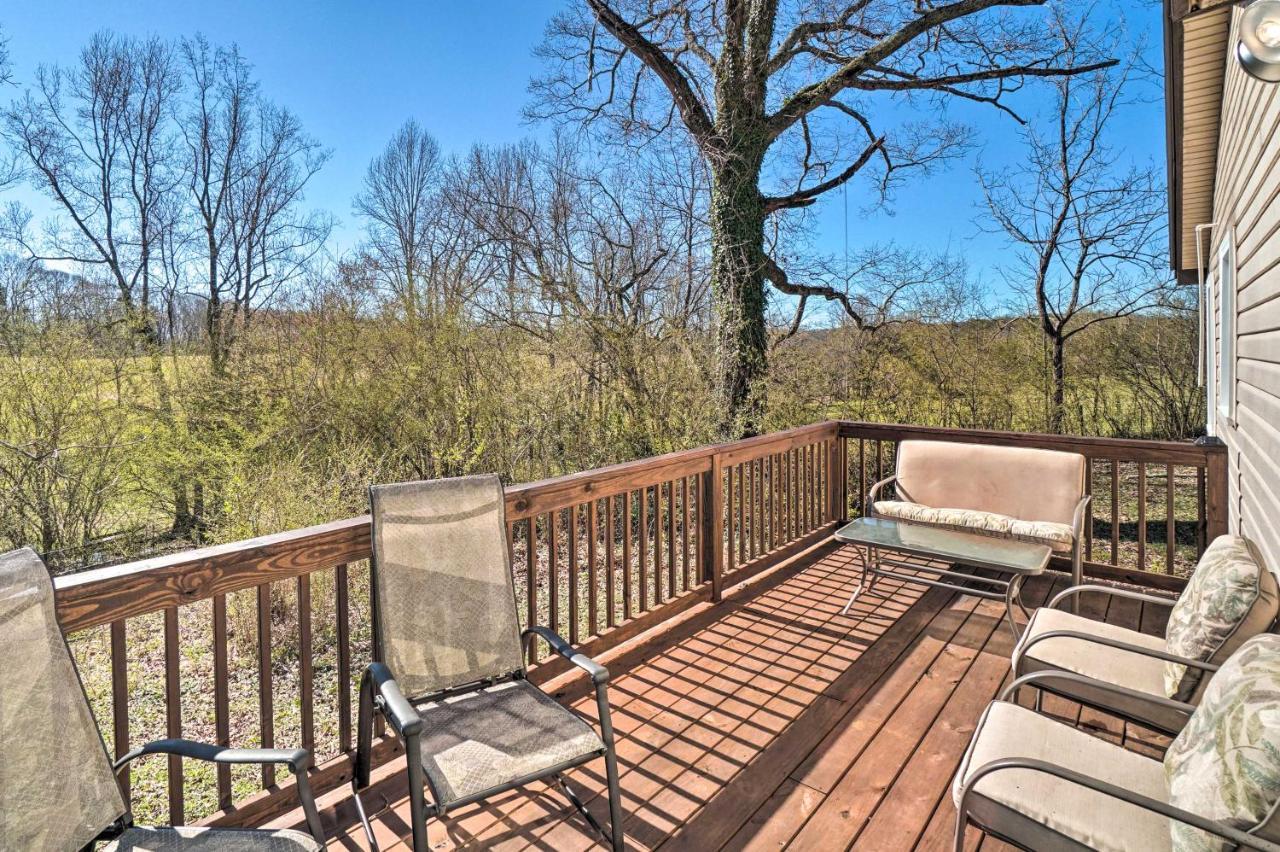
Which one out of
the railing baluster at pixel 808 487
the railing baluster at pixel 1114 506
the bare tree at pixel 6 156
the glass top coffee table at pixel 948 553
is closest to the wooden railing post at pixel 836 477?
the railing baluster at pixel 808 487

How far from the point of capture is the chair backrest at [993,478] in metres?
4.00

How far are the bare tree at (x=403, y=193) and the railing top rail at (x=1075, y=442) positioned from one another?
684 cm

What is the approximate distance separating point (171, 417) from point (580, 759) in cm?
663

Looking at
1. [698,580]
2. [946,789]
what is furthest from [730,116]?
[946,789]

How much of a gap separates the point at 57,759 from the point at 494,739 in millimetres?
987

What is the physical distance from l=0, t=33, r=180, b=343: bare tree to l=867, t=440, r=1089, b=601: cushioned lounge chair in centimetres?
751

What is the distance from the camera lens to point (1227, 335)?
160 inches

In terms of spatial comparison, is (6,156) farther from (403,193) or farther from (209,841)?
(209,841)

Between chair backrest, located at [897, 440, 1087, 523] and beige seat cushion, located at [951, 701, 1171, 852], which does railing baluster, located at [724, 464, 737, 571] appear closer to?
chair backrest, located at [897, 440, 1087, 523]

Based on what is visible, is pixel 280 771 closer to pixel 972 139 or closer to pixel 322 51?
pixel 972 139

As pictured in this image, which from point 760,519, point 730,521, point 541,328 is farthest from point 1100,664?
point 541,328

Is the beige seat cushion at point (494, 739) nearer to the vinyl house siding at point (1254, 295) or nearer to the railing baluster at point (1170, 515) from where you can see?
the vinyl house siding at point (1254, 295)

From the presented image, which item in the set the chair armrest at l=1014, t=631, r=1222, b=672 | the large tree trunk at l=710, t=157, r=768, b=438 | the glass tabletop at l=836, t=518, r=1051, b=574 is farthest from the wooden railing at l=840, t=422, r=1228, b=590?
the chair armrest at l=1014, t=631, r=1222, b=672

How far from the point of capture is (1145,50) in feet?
22.3
